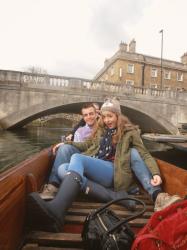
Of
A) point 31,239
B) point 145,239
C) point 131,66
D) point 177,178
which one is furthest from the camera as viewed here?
point 131,66

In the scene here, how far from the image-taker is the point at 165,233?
Result: 3.86ft

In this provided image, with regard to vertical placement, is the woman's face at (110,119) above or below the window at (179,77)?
below

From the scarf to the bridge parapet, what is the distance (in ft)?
34.1

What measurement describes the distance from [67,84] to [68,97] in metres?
0.68

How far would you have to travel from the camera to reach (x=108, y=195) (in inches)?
89.6

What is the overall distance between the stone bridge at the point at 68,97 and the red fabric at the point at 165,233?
11.5 meters

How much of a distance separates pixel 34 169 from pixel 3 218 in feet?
3.30

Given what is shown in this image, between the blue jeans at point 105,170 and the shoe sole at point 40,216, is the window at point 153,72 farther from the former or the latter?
the shoe sole at point 40,216

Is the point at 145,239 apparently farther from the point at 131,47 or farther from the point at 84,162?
the point at 131,47

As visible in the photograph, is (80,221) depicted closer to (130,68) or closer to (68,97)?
(68,97)

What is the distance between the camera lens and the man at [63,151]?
2285mm

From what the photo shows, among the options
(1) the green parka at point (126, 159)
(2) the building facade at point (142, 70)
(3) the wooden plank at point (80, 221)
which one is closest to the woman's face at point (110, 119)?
(1) the green parka at point (126, 159)

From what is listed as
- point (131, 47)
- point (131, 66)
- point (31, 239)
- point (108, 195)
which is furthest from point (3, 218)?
point (131, 47)

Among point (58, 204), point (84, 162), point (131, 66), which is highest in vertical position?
point (131, 66)
